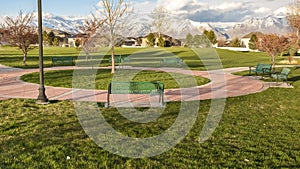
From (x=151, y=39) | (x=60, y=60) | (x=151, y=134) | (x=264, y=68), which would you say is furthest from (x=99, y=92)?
(x=151, y=39)

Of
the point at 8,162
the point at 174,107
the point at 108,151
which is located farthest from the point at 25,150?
the point at 174,107

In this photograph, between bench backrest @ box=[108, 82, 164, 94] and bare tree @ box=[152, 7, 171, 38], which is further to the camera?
bare tree @ box=[152, 7, 171, 38]

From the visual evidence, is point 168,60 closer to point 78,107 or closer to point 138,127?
point 78,107

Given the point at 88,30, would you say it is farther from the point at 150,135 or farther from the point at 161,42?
the point at 161,42

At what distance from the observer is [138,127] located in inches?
241

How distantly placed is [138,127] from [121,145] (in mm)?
1147

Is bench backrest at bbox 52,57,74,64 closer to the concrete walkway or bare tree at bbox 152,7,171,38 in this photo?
the concrete walkway

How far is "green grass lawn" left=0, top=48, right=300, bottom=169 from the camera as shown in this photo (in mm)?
4301

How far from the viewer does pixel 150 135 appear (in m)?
5.60

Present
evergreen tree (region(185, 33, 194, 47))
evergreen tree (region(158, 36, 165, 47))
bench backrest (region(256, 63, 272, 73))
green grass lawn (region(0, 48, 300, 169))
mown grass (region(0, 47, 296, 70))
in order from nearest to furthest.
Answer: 1. green grass lawn (region(0, 48, 300, 169))
2. bench backrest (region(256, 63, 272, 73))
3. mown grass (region(0, 47, 296, 70))
4. evergreen tree (region(158, 36, 165, 47))
5. evergreen tree (region(185, 33, 194, 47))

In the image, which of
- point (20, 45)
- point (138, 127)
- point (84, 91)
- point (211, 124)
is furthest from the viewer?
point (20, 45)

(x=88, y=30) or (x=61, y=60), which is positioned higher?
(x=88, y=30)

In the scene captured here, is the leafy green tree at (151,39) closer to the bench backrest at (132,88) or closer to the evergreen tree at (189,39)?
the evergreen tree at (189,39)

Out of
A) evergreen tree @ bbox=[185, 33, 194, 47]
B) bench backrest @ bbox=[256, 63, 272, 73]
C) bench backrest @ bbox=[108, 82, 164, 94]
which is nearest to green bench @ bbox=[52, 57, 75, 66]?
bench backrest @ bbox=[256, 63, 272, 73]
